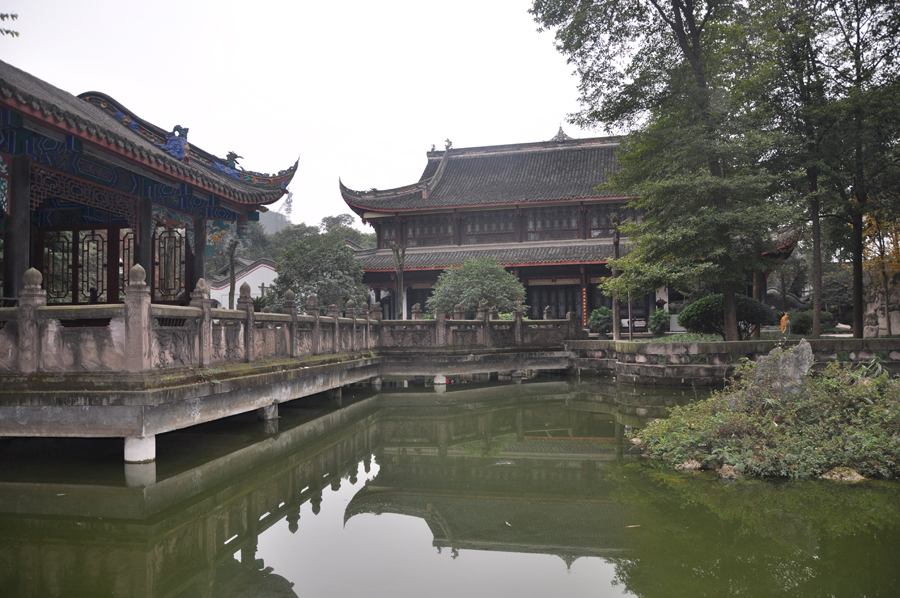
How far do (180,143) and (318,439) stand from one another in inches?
235

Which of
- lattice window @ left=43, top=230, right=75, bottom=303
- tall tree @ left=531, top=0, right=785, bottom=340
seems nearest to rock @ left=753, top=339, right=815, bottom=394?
tall tree @ left=531, top=0, right=785, bottom=340

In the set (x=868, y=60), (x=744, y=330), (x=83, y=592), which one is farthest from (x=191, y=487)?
(x=868, y=60)

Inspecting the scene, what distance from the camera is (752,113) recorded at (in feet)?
→ 44.9

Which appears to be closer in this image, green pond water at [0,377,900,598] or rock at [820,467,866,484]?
green pond water at [0,377,900,598]

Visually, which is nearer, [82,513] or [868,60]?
[82,513]

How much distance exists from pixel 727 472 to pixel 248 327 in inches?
258

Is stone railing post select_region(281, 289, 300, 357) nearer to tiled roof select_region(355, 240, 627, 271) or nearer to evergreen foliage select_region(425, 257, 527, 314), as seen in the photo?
evergreen foliage select_region(425, 257, 527, 314)

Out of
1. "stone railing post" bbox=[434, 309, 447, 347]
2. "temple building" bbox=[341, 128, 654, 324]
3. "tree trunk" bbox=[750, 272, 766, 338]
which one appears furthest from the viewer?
"temple building" bbox=[341, 128, 654, 324]

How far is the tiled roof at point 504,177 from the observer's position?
2683 cm

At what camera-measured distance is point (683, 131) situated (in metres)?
13.9

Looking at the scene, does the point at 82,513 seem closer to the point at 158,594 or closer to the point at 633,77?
the point at 158,594

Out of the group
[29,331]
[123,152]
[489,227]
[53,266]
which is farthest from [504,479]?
[489,227]

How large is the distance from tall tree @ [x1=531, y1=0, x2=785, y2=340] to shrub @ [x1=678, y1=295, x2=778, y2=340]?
1.32 m

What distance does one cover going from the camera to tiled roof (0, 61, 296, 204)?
644cm
